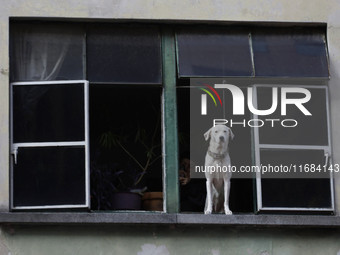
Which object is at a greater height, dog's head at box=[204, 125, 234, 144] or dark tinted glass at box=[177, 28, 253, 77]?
dark tinted glass at box=[177, 28, 253, 77]

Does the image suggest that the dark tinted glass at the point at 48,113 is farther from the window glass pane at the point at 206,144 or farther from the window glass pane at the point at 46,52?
the window glass pane at the point at 206,144

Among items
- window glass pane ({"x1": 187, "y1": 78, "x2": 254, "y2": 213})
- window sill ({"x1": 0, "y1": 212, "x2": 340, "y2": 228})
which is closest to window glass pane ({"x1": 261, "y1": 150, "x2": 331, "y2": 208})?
window sill ({"x1": 0, "y1": 212, "x2": 340, "y2": 228})

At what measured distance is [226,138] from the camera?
10.6 meters

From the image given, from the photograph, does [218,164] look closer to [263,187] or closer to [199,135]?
[263,187]

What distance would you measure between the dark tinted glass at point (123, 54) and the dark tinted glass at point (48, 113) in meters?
0.44

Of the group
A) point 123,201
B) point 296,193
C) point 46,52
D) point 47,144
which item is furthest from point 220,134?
point 46,52

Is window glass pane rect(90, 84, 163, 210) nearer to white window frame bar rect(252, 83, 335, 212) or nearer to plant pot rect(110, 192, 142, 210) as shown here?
plant pot rect(110, 192, 142, 210)

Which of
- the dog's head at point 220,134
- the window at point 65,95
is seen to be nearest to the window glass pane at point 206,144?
the dog's head at point 220,134

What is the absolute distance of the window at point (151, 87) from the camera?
33.1 ft

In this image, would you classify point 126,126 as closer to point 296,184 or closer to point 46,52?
point 46,52

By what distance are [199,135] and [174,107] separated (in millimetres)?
2014

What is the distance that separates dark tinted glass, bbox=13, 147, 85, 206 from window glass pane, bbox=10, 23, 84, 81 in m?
1.07

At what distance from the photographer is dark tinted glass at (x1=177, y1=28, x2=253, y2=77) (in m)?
10.6

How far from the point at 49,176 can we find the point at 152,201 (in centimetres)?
161
